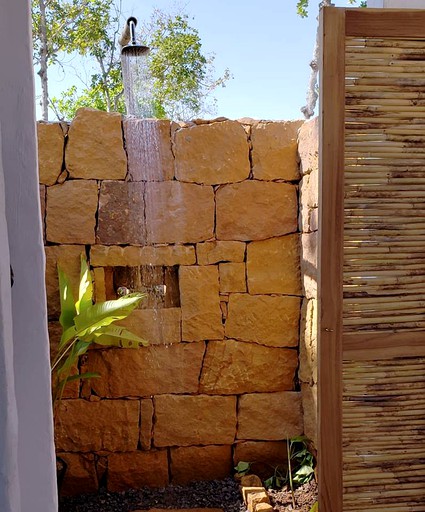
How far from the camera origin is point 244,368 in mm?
3566

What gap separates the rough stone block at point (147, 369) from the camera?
3.48 metres

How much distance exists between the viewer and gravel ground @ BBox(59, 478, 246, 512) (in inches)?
133

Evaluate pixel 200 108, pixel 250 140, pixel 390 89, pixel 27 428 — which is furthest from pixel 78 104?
pixel 27 428

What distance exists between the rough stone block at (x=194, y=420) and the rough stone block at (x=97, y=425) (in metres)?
0.15

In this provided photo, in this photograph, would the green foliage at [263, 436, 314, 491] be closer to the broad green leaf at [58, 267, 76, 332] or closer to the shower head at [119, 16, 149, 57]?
the broad green leaf at [58, 267, 76, 332]

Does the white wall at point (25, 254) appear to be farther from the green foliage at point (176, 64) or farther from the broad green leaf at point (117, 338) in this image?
the green foliage at point (176, 64)

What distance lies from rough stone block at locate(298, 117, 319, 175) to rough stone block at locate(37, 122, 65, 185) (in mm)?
1396

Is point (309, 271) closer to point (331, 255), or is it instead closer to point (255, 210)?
point (255, 210)

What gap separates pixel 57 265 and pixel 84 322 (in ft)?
1.57

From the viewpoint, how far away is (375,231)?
1.89 meters

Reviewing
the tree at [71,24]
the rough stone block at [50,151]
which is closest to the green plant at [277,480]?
the rough stone block at [50,151]

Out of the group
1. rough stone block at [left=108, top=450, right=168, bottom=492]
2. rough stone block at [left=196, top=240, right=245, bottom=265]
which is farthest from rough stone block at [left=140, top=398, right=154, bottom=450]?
rough stone block at [left=196, top=240, right=245, bottom=265]

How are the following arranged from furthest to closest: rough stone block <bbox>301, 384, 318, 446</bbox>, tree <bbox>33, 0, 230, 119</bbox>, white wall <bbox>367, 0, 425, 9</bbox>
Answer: tree <bbox>33, 0, 230, 119</bbox>, rough stone block <bbox>301, 384, 318, 446</bbox>, white wall <bbox>367, 0, 425, 9</bbox>

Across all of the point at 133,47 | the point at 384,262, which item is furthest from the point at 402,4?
the point at 133,47
